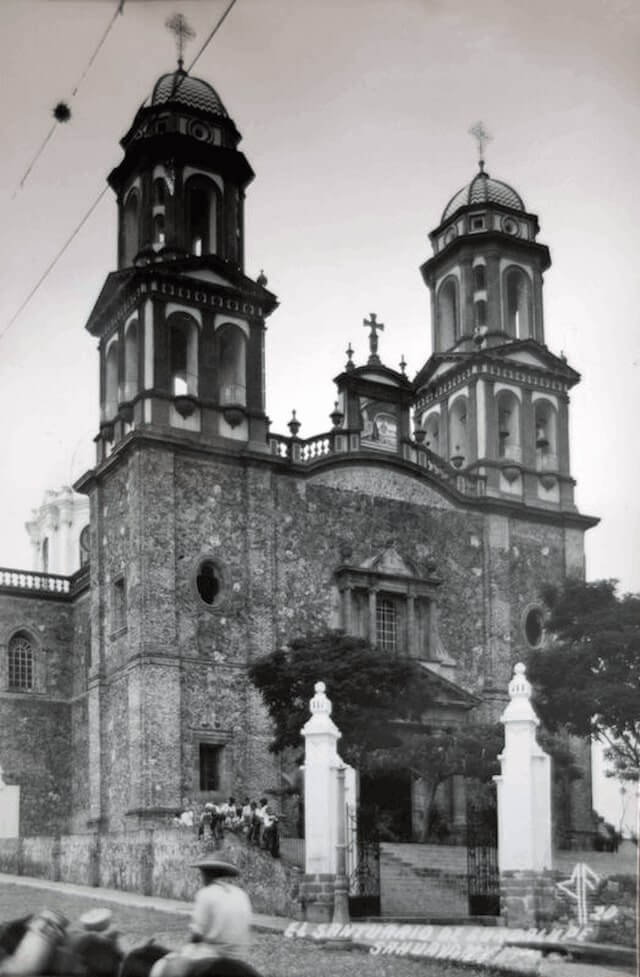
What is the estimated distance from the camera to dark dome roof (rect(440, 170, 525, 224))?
38.6m

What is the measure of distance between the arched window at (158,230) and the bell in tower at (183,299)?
2cm

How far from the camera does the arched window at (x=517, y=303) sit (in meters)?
38.2

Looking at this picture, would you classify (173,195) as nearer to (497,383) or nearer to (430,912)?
(497,383)

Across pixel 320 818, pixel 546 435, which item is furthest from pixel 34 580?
pixel 320 818

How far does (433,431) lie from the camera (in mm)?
39094

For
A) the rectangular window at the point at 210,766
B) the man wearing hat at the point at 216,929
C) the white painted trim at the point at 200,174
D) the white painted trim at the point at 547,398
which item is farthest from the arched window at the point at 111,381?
the man wearing hat at the point at 216,929

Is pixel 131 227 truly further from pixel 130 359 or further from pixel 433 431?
pixel 433 431

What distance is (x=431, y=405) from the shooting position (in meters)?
38.8

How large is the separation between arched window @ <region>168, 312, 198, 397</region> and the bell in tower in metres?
0.02

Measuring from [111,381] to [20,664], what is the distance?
818cm

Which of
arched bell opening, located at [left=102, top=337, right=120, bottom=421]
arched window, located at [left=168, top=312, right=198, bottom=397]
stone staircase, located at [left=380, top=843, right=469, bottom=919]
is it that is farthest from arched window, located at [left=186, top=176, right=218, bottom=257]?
stone staircase, located at [left=380, top=843, right=469, bottom=919]

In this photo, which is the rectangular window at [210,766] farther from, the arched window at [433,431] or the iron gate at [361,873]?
the arched window at [433,431]

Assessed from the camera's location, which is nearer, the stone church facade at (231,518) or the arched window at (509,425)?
the stone church facade at (231,518)

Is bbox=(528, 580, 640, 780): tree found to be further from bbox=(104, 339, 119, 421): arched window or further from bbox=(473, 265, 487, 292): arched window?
bbox=(104, 339, 119, 421): arched window
